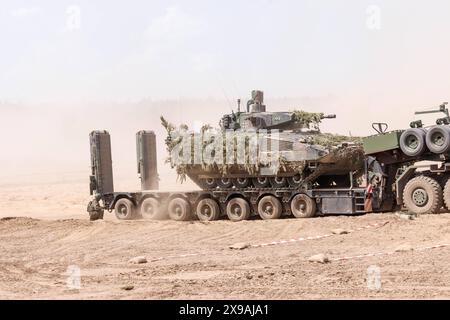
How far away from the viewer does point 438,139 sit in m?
20.4

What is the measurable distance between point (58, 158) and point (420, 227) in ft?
223

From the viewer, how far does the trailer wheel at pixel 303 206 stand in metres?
22.3

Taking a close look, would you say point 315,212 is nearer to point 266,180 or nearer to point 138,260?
point 266,180

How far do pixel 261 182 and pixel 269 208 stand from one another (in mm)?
776

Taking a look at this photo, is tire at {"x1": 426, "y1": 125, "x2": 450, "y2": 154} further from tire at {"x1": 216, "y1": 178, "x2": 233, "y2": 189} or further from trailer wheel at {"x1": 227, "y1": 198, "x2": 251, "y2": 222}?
tire at {"x1": 216, "y1": 178, "x2": 233, "y2": 189}

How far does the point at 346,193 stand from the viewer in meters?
21.9

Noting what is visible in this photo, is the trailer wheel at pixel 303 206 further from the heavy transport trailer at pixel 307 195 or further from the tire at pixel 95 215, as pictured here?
the tire at pixel 95 215

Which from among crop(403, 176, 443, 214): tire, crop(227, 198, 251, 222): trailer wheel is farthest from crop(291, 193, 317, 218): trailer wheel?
crop(403, 176, 443, 214): tire

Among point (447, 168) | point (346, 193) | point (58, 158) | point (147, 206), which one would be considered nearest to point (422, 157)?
point (447, 168)

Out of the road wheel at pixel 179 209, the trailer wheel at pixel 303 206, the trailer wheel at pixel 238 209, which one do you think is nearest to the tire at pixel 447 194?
the trailer wheel at pixel 303 206

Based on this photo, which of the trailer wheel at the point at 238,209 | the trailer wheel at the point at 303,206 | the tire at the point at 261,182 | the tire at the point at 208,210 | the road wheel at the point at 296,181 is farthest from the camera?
the tire at the point at 208,210

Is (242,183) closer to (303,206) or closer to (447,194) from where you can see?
(303,206)

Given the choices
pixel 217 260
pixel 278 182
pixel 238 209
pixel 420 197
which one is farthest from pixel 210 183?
pixel 217 260

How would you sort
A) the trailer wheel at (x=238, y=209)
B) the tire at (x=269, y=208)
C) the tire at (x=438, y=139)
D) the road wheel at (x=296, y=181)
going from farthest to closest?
the trailer wheel at (x=238, y=209) < the tire at (x=269, y=208) < the road wheel at (x=296, y=181) < the tire at (x=438, y=139)
